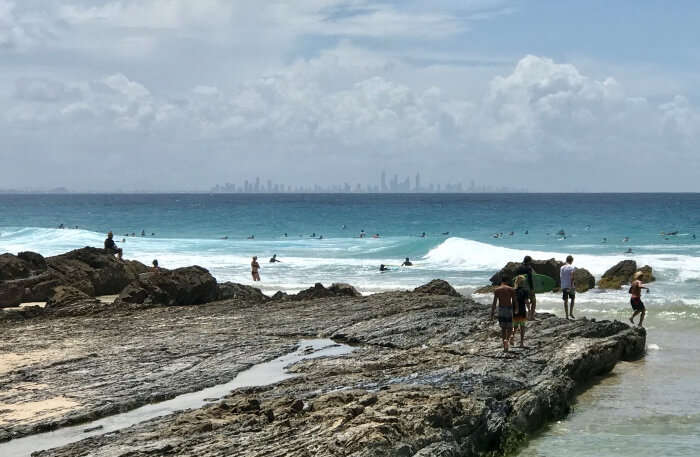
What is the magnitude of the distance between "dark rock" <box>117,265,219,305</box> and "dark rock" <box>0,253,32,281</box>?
374 cm

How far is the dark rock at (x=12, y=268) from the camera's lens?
23.4 meters

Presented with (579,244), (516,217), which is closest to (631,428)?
(579,244)

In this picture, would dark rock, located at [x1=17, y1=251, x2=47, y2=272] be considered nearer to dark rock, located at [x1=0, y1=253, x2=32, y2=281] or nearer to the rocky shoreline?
dark rock, located at [x1=0, y1=253, x2=32, y2=281]

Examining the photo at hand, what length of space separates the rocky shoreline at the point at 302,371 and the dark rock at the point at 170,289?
0.06 m

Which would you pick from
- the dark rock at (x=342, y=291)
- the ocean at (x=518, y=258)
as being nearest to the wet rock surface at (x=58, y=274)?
the ocean at (x=518, y=258)

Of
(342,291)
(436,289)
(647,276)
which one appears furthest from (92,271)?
(647,276)

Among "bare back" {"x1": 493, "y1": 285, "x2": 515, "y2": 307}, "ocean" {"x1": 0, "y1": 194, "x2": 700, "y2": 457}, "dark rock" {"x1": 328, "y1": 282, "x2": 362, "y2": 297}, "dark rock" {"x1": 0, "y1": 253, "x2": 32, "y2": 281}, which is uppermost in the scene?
"bare back" {"x1": 493, "y1": 285, "x2": 515, "y2": 307}

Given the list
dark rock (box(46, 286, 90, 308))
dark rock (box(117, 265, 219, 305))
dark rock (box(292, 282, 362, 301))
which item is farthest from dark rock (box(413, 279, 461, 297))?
dark rock (box(46, 286, 90, 308))

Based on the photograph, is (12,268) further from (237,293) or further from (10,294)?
(237,293)

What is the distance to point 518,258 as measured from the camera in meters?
44.4

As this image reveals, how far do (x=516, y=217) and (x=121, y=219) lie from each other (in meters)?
51.4

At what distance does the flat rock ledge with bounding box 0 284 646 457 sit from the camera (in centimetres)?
970

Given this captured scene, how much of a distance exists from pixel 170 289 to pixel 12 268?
518 centimetres

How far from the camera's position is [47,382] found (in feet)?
42.5
